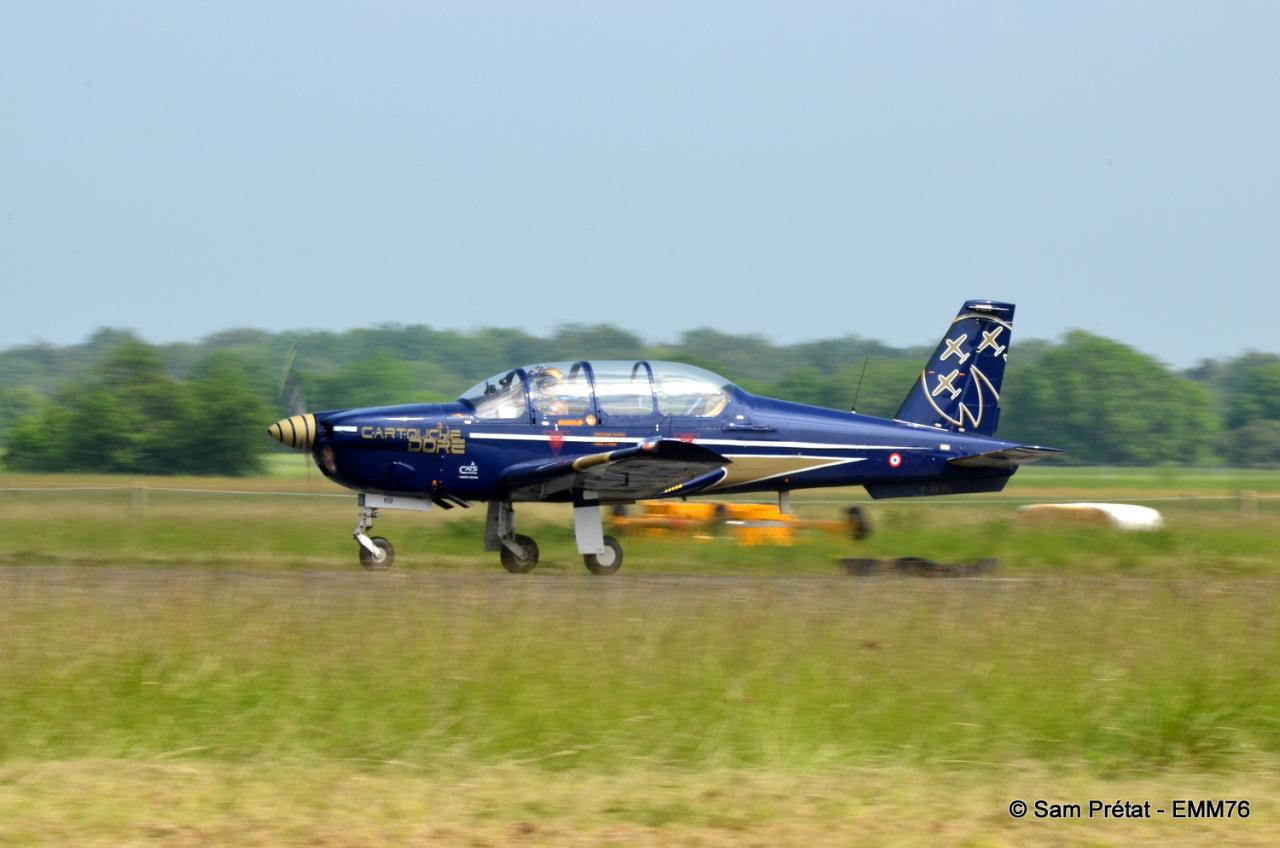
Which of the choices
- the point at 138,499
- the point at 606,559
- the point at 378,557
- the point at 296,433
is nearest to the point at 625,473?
the point at 606,559

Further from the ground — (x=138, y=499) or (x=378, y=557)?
(x=138, y=499)

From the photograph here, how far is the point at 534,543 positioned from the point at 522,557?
0.59 ft

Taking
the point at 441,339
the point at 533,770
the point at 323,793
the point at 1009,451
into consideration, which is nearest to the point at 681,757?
the point at 533,770

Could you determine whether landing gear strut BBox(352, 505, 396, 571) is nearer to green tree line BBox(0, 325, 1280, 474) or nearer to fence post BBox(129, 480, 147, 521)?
green tree line BBox(0, 325, 1280, 474)

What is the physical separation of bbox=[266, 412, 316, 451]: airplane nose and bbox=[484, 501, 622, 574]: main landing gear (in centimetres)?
175

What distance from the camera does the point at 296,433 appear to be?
1200 centimetres

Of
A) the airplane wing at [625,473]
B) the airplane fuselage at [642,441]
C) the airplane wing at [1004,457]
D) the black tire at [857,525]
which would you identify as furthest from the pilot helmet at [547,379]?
the airplane wing at [1004,457]

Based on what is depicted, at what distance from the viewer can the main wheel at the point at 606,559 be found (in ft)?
40.4

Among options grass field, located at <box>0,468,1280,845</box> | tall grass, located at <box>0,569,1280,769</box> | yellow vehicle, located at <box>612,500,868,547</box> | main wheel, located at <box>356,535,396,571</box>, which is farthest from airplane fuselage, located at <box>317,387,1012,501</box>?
tall grass, located at <box>0,569,1280,769</box>

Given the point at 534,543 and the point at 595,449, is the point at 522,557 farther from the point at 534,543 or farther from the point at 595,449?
the point at 595,449

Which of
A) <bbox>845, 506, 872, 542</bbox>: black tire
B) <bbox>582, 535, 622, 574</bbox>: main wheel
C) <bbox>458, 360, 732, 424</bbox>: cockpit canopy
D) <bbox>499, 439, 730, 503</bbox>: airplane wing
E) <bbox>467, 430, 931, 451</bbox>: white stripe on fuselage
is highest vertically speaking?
<bbox>458, 360, 732, 424</bbox>: cockpit canopy

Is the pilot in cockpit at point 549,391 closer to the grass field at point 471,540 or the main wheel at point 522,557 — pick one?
the main wheel at point 522,557

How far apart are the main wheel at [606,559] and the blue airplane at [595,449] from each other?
1 centimetres

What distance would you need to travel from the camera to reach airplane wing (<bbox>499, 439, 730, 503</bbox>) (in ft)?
37.9
